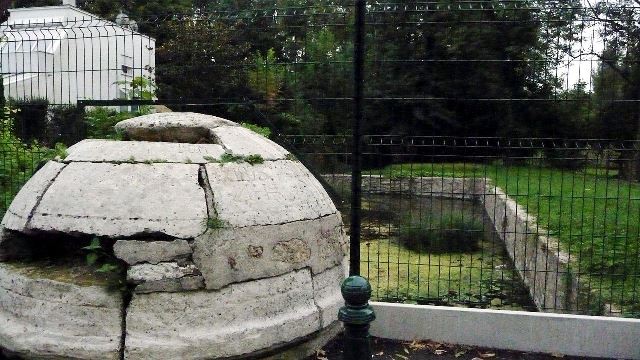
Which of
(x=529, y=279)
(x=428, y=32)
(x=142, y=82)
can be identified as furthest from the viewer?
(x=428, y=32)

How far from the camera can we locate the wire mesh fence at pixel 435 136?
5.69 m

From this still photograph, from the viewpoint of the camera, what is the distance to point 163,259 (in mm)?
3926

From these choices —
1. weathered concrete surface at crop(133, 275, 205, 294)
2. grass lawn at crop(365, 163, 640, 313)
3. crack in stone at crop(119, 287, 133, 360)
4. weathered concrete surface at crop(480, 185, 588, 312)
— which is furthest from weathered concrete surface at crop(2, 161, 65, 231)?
weathered concrete surface at crop(480, 185, 588, 312)

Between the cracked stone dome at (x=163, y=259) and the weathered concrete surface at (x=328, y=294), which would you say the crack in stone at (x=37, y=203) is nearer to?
the cracked stone dome at (x=163, y=259)

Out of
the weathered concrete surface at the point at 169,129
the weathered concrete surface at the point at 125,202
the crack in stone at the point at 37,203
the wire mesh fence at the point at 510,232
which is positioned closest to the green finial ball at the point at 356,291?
the weathered concrete surface at the point at 125,202

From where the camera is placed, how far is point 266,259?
4.23m

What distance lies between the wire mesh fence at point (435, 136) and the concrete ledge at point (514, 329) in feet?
1.96

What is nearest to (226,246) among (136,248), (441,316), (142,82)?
(136,248)

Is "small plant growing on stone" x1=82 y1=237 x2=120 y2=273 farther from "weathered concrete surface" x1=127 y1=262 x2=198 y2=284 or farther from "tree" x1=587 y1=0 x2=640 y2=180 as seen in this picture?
"tree" x1=587 y1=0 x2=640 y2=180

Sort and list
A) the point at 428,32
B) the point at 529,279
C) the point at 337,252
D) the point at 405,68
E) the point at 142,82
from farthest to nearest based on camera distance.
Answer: the point at 405,68
the point at 428,32
the point at 529,279
the point at 142,82
the point at 337,252

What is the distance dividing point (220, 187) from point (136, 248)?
29.4 inches

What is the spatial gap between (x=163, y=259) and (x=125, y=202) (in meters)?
0.50

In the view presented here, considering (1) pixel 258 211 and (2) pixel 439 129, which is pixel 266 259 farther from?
(2) pixel 439 129

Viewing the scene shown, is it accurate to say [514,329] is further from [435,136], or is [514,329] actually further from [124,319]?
[124,319]
